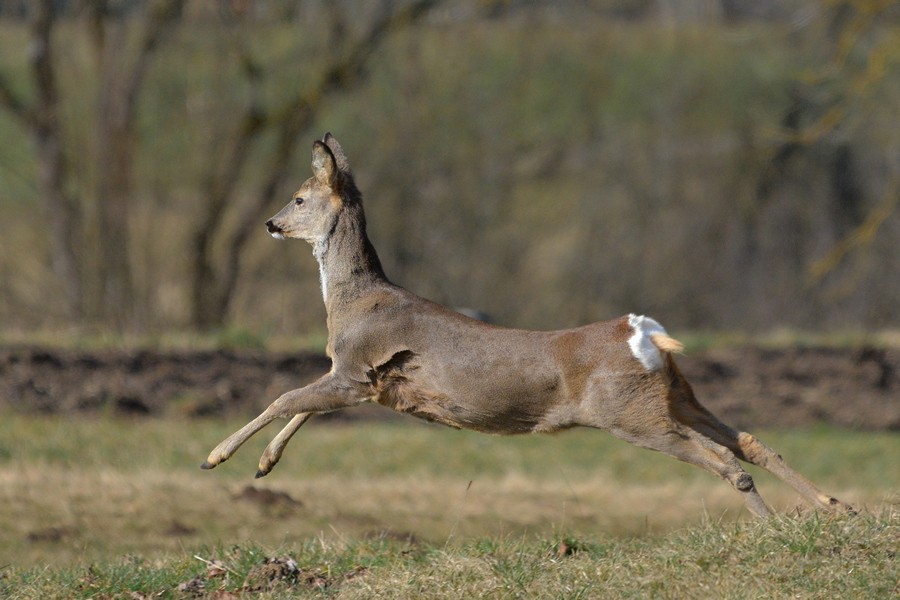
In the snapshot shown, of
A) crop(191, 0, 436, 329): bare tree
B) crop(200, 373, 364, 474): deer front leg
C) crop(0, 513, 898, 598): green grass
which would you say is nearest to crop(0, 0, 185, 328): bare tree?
crop(191, 0, 436, 329): bare tree

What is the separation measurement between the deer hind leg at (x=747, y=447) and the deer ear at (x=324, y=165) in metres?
2.34

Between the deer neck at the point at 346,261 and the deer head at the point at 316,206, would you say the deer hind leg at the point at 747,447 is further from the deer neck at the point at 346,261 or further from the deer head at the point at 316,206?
the deer head at the point at 316,206

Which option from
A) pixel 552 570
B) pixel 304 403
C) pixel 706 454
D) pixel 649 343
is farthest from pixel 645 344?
pixel 304 403

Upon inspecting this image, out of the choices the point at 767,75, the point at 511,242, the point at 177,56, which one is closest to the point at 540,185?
the point at 511,242

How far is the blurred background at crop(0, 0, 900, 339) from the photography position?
17656mm

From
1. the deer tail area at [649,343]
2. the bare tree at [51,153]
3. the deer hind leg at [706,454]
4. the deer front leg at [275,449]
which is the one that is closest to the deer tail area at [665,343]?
the deer tail area at [649,343]

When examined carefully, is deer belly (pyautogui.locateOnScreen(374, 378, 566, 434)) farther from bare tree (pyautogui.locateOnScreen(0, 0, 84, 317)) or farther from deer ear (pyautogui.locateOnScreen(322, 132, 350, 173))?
bare tree (pyautogui.locateOnScreen(0, 0, 84, 317))

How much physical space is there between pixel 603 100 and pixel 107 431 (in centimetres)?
1346

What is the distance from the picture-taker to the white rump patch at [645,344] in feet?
22.1

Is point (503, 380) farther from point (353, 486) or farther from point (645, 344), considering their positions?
point (353, 486)

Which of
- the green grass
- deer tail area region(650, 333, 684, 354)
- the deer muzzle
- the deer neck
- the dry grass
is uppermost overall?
the deer muzzle

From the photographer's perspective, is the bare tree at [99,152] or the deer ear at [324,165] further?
the bare tree at [99,152]

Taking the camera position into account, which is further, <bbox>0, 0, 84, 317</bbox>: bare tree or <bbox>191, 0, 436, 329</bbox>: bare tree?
<bbox>191, 0, 436, 329</bbox>: bare tree

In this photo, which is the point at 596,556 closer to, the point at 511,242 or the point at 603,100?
the point at 511,242
